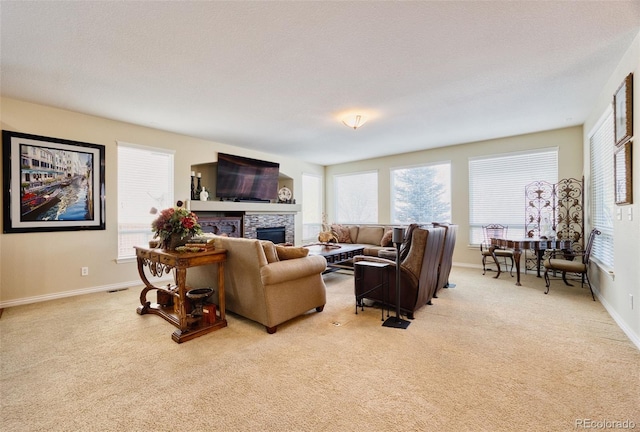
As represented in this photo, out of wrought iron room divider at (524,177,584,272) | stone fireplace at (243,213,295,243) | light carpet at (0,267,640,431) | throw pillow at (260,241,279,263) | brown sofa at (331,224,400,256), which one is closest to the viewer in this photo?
light carpet at (0,267,640,431)

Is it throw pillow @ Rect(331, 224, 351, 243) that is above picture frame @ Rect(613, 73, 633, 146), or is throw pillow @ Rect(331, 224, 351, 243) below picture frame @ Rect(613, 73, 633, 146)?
below

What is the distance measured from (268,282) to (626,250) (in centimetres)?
344

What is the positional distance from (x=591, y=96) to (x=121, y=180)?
6788 mm

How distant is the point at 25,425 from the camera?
1622 mm

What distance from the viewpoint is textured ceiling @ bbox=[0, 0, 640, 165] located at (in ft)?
7.04

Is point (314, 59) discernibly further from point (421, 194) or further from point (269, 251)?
point (421, 194)

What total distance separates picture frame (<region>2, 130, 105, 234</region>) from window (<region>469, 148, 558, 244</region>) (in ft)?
22.2

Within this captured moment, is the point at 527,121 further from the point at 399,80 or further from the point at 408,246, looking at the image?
the point at 408,246

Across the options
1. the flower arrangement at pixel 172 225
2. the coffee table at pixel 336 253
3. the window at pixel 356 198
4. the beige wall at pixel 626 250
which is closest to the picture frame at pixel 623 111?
the beige wall at pixel 626 250

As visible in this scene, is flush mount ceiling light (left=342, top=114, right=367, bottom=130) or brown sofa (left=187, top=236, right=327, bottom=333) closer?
brown sofa (left=187, top=236, right=327, bottom=333)

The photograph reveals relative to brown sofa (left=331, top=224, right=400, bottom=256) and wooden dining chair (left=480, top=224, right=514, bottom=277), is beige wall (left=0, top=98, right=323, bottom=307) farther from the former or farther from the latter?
wooden dining chair (left=480, top=224, right=514, bottom=277)

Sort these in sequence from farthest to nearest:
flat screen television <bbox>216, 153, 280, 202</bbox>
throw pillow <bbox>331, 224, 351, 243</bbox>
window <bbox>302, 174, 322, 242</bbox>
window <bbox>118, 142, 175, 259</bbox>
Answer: window <bbox>302, 174, 322, 242</bbox>
throw pillow <bbox>331, 224, 351, 243</bbox>
flat screen television <bbox>216, 153, 280, 202</bbox>
window <bbox>118, 142, 175, 259</bbox>

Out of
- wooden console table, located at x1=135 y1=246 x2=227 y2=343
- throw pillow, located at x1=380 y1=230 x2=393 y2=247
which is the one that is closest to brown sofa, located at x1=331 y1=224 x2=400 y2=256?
throw pillow, located at x1=380 y1=230 x2=393 y2=247

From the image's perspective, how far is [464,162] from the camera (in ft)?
20.1
